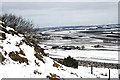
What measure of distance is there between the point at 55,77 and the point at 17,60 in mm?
2286

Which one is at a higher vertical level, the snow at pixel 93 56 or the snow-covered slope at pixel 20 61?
the snow-covered slope at pixel 20 61

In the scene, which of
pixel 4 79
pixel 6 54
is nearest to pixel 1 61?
pixel 6 54

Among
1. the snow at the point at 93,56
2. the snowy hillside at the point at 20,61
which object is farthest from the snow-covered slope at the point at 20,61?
the snow at the point at 93,56

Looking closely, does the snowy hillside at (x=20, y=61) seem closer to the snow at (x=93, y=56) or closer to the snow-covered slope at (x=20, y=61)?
the snow-covered slope at (x=20, y=61)

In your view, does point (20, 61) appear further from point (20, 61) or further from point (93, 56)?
point (93, 56)

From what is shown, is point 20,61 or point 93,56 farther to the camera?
point 93,56

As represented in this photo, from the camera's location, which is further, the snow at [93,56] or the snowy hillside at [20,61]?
the snow at [93,56]

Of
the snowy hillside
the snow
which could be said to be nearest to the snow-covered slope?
the snowy hillside

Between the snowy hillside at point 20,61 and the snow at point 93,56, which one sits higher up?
Answer: the snowy hillside at point 20,61

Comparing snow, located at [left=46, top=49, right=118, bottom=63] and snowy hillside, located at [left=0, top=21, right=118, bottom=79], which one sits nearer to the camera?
snowy hillside, located at [left=0, top=21, right=118, bottom=79]

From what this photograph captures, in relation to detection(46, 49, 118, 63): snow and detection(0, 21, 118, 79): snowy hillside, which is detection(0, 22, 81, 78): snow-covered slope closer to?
detection(0, 21, 118, 79): snowy hillside

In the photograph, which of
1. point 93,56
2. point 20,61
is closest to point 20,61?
point 20,61

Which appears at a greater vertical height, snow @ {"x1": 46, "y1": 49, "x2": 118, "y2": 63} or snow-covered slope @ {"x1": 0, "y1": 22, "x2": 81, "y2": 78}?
snow-covered slope @ {"x1": 0, "y1": 22, "x2": 81, "y2": 78}

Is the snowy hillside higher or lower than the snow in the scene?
higher
